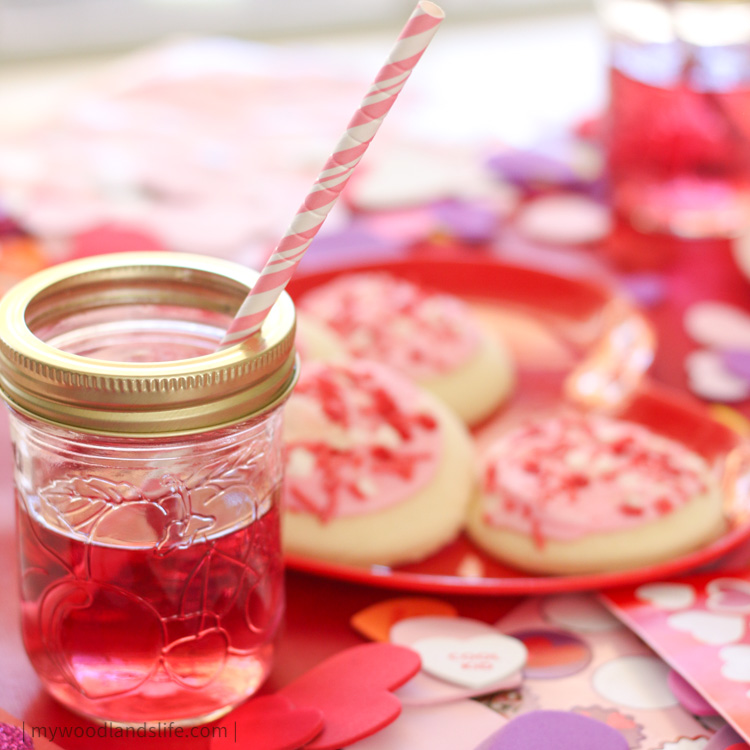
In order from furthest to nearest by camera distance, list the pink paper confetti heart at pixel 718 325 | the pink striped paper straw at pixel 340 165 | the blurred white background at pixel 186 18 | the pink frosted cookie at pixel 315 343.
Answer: the blurred white background at pixel 186 18
the pink paper confetti heart at pixel 718 325
the pink frosted cookie at pixel 315 343
the pink striped paper straw at pixel 340 165

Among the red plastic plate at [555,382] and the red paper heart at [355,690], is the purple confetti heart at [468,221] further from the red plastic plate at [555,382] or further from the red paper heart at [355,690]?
the red paper heart at [355,690]

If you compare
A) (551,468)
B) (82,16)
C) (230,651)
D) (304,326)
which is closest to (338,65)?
(82,16)

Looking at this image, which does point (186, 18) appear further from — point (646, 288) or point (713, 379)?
point (713, 379)

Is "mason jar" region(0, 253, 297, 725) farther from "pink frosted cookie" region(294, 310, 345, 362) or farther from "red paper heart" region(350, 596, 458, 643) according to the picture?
"pink frosted cookie" region(294, 310, 345, 362)

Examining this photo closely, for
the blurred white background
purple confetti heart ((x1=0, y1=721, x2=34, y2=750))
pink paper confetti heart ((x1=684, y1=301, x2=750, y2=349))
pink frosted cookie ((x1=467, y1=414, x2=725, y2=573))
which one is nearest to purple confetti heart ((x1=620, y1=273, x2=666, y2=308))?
pink paper confetti heart ((x1=684, y1=301, x2=750, y2=349))

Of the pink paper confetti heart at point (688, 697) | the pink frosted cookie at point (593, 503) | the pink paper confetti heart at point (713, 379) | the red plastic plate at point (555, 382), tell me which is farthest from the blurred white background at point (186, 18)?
the pink paper confetti heart at point (688, 697)

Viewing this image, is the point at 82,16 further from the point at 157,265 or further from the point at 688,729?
the point at 688,729
